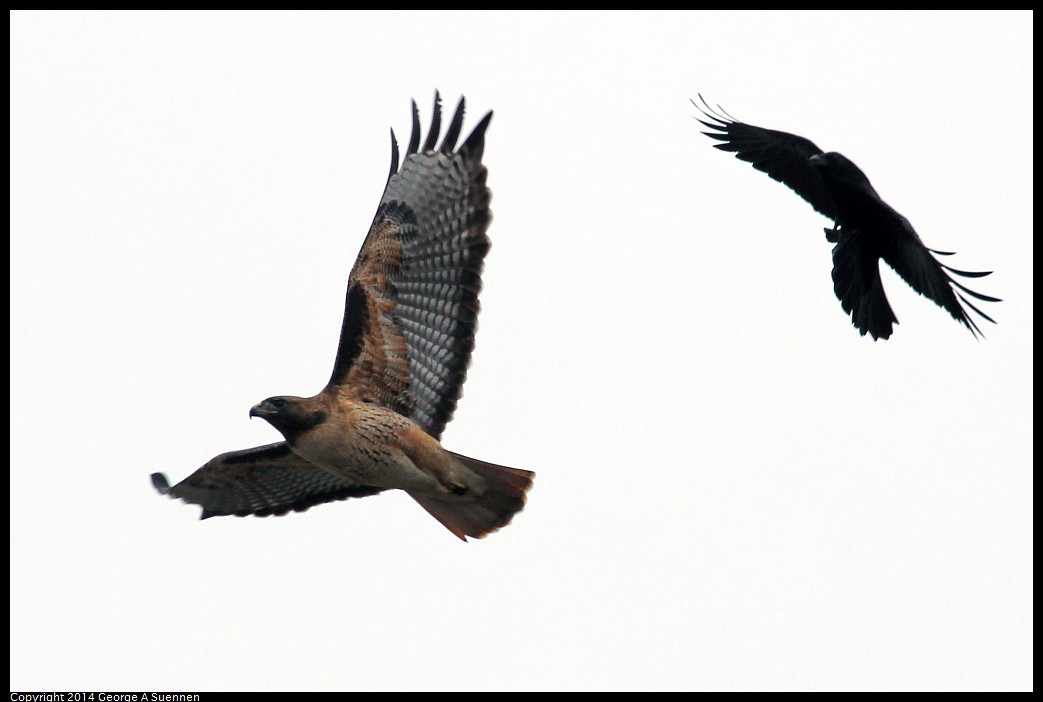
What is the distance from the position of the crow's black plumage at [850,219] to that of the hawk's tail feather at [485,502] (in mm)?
2598

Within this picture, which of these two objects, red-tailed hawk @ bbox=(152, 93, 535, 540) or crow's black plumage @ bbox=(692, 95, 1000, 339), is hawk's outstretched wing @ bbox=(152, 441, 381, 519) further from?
crow's black plumage @ bbox=(692, 95, 1000, 339)

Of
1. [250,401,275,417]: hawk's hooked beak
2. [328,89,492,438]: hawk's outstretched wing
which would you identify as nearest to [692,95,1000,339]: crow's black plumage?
[328,89,492,438]: hawk's outstretched wing

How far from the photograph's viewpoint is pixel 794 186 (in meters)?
13.2

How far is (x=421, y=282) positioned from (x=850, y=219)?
298 centimetres

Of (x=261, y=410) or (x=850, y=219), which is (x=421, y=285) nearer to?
(x=261, y=410)

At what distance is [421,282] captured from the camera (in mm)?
13258

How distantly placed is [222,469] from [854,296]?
4.62m

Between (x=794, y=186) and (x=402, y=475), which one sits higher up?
(x=794, y=186)

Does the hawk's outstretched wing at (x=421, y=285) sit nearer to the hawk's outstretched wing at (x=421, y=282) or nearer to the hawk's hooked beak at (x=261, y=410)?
the hawk's outstretched wing at (x=421, y=282)

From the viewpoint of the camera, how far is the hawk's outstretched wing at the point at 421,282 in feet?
43.2

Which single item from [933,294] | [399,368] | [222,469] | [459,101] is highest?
[459,101]

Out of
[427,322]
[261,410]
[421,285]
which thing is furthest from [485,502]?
[261,410]

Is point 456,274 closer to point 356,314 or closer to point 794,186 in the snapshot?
point 356,314

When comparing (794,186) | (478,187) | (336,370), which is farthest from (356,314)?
(794,186)
